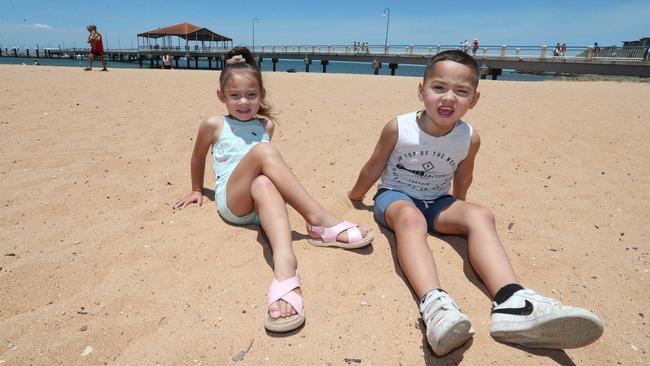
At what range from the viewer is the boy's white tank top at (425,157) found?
101 inches

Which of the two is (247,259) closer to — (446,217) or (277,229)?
(277,229)

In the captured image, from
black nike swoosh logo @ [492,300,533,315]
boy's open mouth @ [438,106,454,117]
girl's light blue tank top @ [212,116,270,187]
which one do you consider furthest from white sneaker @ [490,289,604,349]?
girl's light blue tank top @ [212,116,270,187]

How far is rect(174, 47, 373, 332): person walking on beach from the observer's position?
1895mm

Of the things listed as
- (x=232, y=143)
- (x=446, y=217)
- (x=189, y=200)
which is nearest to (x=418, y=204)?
(x=446, y=217)

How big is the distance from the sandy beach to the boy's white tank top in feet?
1.17

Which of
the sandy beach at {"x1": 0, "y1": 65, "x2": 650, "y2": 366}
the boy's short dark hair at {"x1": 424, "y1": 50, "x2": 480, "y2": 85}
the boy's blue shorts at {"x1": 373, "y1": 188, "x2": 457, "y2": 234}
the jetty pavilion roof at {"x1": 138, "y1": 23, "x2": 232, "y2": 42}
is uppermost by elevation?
the jetty pavilion roof at {"x1": 138, "y1": 23, "x2": 232, "y2": 42}

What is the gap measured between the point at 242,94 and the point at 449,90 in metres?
1.34

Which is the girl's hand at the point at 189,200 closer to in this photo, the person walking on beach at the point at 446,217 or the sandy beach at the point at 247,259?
the sandy beach at the point at 247,259

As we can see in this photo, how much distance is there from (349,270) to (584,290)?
127cm

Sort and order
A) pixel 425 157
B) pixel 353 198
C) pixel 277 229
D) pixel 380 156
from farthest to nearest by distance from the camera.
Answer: pixel 353 198 → pixel 380 156 → pixel 425 157 → pixel 277 229

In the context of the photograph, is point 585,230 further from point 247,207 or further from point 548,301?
point 247,207

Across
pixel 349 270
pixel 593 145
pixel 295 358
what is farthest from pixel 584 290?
pixel 593 145

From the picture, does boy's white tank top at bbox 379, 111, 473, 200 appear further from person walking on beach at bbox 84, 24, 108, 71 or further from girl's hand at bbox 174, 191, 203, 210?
person walking on beach at bbox 84, 24, 108, 71

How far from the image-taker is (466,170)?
2717 millimetres
